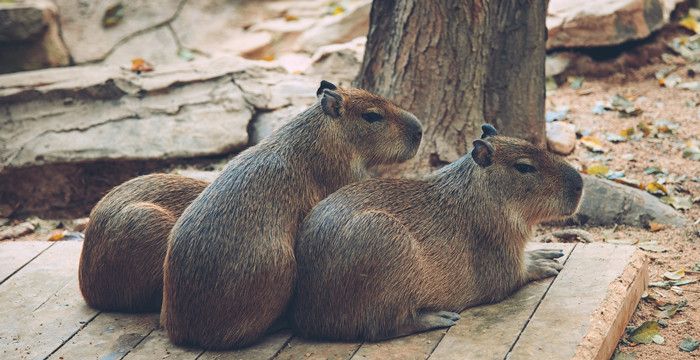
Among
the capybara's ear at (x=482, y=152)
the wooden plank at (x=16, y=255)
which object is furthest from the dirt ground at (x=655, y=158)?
the wooden plank at (x=16, y=255)

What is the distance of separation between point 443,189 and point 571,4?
5.38m

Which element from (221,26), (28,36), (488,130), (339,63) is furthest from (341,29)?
(488,130)

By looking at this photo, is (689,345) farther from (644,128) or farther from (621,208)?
(644,128)

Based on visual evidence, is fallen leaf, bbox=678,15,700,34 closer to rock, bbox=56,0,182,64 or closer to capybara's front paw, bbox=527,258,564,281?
capybara's front paw, bbox=527,258,564,281

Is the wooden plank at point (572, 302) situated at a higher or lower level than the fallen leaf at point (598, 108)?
lower

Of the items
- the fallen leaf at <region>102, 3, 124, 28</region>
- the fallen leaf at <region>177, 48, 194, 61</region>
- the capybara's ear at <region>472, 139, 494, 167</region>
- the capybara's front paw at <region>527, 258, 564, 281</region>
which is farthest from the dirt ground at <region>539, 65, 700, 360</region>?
the fallen leaf at <region>102, 3, 124, 28</region>

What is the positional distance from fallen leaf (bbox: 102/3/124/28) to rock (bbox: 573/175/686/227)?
675 cm

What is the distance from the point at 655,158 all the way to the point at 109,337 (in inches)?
193

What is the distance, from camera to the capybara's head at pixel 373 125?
198 inches

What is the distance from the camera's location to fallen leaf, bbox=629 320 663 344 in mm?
4895

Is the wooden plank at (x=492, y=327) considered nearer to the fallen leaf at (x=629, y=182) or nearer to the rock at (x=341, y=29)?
the fallen leaf at (x=629, y=182)

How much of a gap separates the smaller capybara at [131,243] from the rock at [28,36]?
561cm

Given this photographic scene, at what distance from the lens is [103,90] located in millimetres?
7973

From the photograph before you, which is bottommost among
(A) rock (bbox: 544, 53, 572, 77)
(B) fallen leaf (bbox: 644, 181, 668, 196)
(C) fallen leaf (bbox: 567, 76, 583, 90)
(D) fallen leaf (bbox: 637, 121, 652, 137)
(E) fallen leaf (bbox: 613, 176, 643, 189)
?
(B) fallen leaf (bbox: 644, 181, 668, 196)
